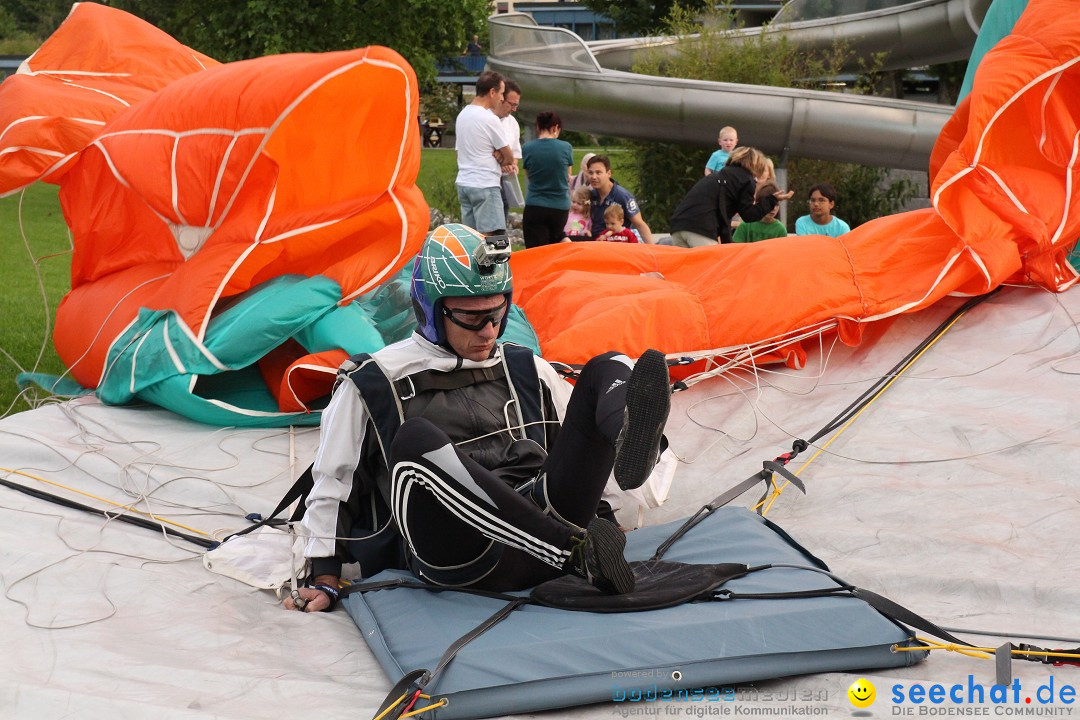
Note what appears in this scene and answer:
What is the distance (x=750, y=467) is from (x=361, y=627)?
1698mm

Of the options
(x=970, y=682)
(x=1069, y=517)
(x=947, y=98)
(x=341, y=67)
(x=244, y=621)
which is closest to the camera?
(x=970, y=682)

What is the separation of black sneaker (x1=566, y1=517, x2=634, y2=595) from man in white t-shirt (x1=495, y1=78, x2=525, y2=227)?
16.0ft

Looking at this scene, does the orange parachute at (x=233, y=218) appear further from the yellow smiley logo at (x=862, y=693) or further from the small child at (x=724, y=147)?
the small child at (x=724, y=147)

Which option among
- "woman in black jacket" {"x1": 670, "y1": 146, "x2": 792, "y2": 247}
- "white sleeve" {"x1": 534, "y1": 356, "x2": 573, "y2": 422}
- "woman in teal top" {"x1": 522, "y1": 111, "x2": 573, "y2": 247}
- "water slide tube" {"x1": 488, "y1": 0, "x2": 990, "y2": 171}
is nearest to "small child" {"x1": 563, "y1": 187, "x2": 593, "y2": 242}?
"woman in teal top" {"x1": 522, "y1": 111, "x2": 573, "y2": 247}

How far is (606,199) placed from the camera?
745 cm

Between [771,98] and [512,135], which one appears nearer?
[512,135]

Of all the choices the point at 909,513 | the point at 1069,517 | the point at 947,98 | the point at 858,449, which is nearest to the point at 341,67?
the point at 858,449

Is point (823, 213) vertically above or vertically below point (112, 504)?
above

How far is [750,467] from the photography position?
3.88 m

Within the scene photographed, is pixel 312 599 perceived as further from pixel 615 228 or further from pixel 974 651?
pixel 615 228

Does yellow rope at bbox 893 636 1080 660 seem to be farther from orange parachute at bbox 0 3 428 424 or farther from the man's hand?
orange parachute at bbox 0 3 428 424

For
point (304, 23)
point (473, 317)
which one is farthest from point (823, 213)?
point (304, 23)

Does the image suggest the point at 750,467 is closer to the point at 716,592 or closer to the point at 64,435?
the point at 716,592

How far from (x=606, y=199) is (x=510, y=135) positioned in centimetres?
77
